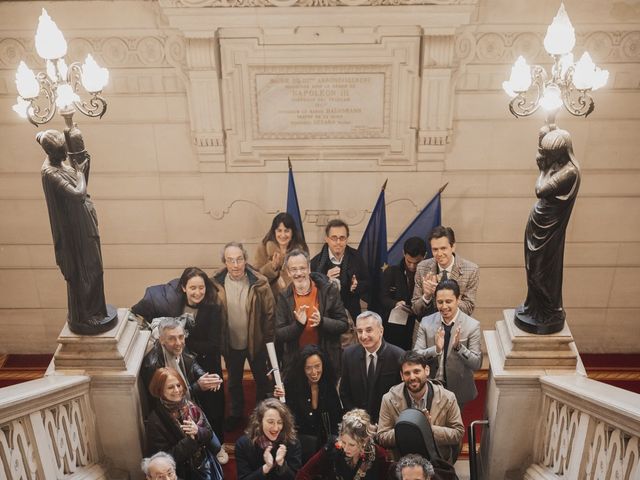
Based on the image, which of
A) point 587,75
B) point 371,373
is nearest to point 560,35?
point 587,75

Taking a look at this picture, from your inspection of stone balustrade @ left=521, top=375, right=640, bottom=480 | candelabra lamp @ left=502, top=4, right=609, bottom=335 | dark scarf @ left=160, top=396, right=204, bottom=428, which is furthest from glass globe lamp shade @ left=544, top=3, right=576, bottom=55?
dark scarf @ left=160, top=396, right=204, bottom=428

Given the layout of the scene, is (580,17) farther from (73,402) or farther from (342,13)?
(73,402)

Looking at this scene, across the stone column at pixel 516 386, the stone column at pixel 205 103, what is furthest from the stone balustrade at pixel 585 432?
the stone column at pixel 205 103

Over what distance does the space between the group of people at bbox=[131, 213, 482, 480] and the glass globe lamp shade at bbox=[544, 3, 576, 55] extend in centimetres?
190

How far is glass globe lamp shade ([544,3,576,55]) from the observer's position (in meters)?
4.12

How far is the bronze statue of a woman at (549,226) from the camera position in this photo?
4387 millimetres

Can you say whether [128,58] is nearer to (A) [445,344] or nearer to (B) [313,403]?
(B) [313,403]

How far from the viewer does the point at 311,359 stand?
16.9ft

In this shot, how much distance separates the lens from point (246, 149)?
7395 mm

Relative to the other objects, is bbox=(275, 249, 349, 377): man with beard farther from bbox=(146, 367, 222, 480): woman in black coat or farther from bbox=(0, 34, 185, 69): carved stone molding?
bbox=(0, 34, 185, 69): carved stone molding

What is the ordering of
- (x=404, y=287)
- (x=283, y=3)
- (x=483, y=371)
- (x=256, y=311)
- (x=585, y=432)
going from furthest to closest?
(x=483, y=371) < (x=283, y=3) < (x=404, y=287) < (x=256, y=311) < (x=585, y=432)

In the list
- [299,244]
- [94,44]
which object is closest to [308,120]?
[299,244]

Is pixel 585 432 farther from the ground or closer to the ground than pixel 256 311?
closer to the ground

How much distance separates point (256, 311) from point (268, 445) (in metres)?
1.56
